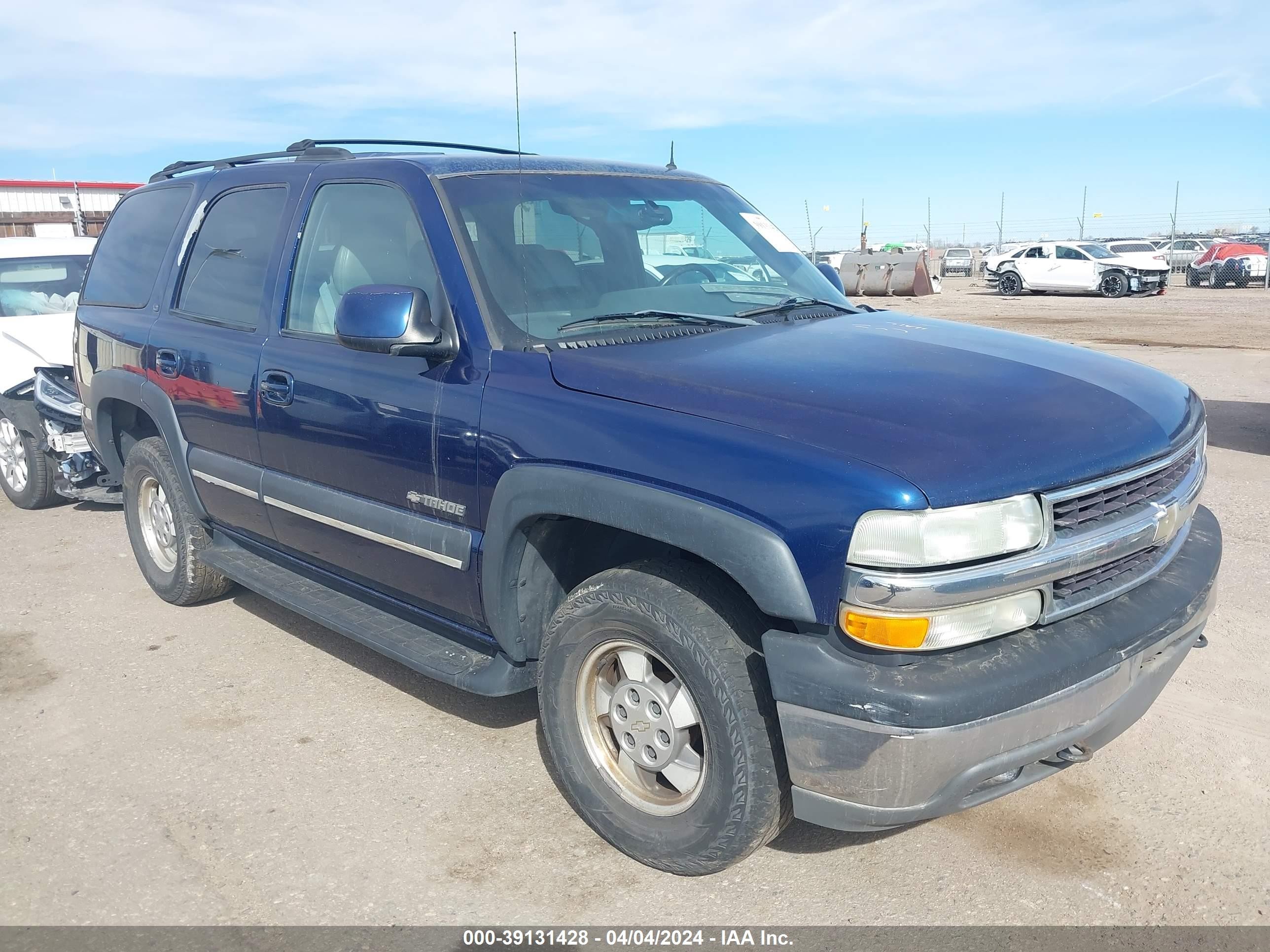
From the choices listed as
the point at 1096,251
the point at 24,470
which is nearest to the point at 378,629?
the point at 24,470

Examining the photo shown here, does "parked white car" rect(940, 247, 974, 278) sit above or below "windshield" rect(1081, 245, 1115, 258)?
below

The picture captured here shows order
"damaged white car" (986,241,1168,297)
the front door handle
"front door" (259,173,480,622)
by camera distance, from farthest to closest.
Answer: "damaged white car" (986,241,1168,297)
the front door handle
"front door" (259,173,480,622)

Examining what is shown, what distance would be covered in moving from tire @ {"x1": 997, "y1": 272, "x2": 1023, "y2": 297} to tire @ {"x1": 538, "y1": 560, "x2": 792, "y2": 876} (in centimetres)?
2961

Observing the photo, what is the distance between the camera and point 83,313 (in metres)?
5.46

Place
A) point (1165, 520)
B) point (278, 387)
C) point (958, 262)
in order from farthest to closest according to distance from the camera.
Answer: point (958, 262)
point (278, 387)
point (1165, 520)

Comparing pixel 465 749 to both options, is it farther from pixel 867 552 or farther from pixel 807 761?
pixel 867 552

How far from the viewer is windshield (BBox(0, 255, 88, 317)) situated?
7.88 m

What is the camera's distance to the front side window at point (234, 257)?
13.6ft

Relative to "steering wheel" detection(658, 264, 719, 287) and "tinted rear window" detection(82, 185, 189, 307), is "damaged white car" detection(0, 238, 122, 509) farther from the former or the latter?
"steering wheel" detection(658, 264, 719, 287)

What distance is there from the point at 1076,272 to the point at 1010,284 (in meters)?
1.96

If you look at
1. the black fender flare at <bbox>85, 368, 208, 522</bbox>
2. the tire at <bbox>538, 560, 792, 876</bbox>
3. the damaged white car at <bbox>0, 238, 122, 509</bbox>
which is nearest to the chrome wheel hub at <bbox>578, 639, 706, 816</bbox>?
the tire at <bbox>538, 560, 792, 876</bbox>

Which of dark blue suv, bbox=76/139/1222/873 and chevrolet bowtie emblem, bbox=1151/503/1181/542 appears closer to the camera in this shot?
dark blue suv, bbox=76/139/1222/873

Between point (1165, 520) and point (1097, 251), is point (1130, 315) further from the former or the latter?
point (1165, 520)

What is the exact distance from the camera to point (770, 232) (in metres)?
4.28
